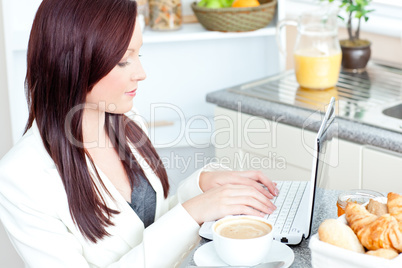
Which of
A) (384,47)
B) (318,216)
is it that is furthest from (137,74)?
(384,47)

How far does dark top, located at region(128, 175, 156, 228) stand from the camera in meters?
1.42

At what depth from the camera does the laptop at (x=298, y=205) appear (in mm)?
1016

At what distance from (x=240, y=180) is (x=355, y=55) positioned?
1016 millimetres

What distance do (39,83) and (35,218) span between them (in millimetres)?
266

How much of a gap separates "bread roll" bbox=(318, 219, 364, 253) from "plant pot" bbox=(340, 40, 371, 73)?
1.37 m

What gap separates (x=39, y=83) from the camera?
4.04ft

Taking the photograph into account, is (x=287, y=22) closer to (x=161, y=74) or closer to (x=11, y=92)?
(x=161, y=74)

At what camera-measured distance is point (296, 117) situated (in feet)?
6.05

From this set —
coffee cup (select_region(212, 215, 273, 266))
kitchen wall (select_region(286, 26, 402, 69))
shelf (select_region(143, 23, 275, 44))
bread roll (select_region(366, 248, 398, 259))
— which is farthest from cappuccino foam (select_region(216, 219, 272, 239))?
kitchen wall (select_region(286, 26, 402, 69))

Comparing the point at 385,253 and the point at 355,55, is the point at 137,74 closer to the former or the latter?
the point at 385,253

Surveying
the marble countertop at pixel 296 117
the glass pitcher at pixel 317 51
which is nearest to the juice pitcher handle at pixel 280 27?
the glass pitcher at pixel 317 51

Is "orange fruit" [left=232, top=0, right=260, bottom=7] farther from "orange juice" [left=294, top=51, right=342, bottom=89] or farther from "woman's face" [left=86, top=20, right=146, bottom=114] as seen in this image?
"woman's face" [left=86, top=20, right=146, bottom=114]

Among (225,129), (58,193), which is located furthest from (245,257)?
(225,129)

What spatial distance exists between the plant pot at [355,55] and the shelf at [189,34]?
0.26 meters
